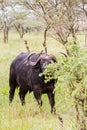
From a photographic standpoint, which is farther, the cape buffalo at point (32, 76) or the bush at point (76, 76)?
the cape buffalo at point (32, 76)

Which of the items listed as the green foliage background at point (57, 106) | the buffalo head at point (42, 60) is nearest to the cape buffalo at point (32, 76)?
the buffalo head at point (42, 60)

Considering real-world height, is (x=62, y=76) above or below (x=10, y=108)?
above

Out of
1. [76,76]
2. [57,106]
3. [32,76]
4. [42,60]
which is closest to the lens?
[76,76]

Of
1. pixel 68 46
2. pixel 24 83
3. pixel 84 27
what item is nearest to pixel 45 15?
pixel 84 27

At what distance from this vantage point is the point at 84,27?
1377cm

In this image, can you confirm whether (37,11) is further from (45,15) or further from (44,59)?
(44,59)

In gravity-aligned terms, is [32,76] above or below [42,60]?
below

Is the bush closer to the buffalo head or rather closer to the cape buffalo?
the cape buffalo

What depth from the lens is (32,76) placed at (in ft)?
29.2

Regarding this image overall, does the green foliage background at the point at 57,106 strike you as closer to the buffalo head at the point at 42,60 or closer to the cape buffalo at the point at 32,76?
the cape buffalo at the point at 32,76

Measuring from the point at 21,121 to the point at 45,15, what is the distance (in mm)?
7049

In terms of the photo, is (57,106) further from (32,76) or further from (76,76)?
(76,76)

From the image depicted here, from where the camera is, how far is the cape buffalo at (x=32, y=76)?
8438mm

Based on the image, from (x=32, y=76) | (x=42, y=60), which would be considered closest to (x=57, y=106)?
(x=42, y=60)
